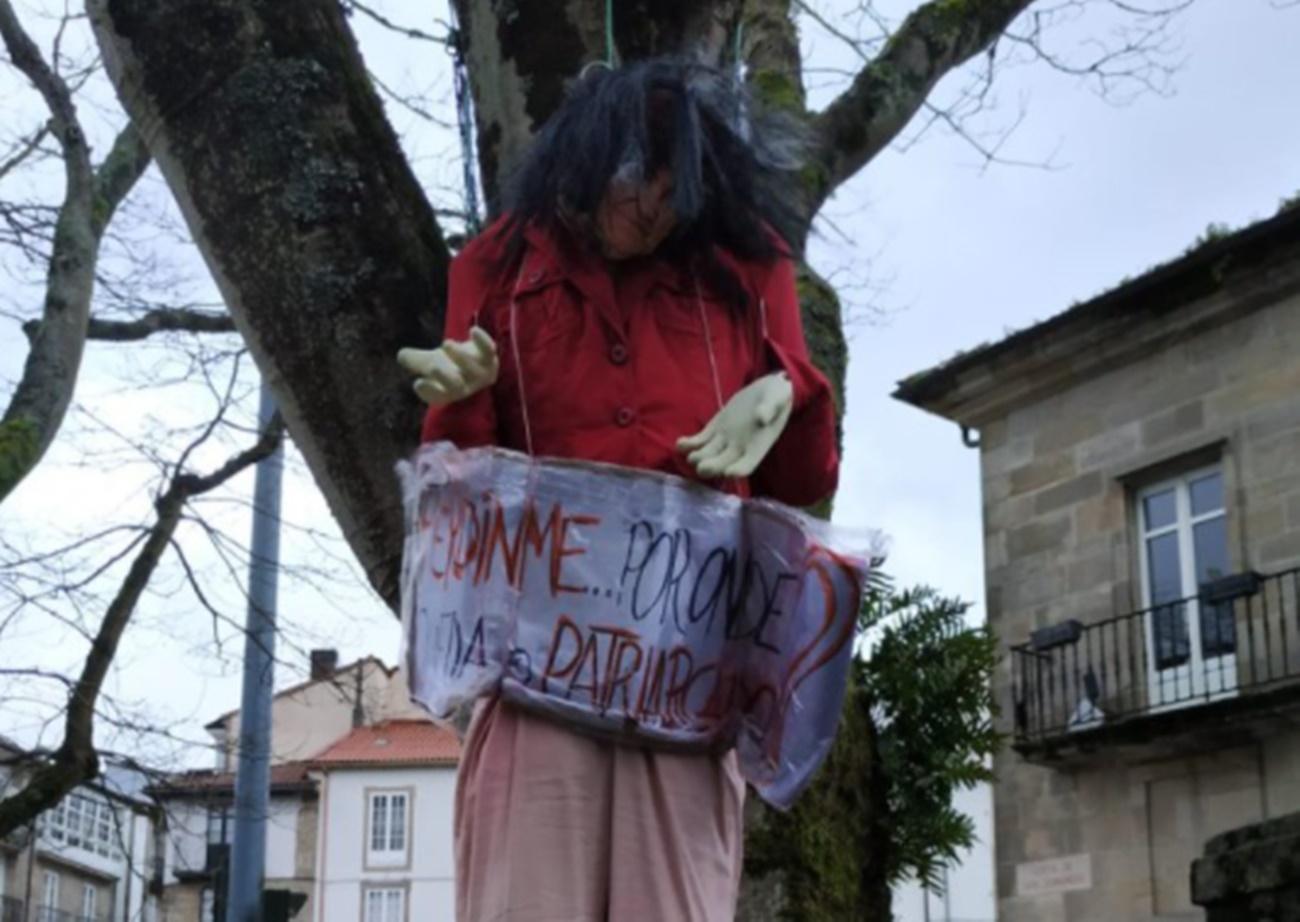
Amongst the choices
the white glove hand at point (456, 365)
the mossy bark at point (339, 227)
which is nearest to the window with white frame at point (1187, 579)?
the mossy bark at point (339, 227)

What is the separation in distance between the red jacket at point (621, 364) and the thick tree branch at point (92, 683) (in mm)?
7977

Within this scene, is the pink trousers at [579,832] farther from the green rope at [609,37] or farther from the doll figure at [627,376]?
the green rope at [609,37]

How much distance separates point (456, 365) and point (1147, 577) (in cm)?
1446

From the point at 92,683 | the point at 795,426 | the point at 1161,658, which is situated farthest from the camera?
the point at 1161,658

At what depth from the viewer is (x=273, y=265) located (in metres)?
3.60

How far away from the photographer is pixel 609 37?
3.66 meters

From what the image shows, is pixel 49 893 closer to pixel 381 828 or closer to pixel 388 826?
pixel 381 828

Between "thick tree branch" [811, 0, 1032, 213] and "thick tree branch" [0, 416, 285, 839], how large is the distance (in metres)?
6.07

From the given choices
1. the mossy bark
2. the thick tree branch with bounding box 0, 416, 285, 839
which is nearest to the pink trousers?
the mossy bark

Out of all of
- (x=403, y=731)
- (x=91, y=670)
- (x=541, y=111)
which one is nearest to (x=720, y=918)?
(x=541, y=111)

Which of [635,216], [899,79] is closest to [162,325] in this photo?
[899,79]

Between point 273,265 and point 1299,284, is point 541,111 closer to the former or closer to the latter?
point 273,265

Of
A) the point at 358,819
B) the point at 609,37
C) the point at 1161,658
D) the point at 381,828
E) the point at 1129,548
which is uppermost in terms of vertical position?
the point at 358,819

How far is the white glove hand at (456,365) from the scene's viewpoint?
9.57 feet
